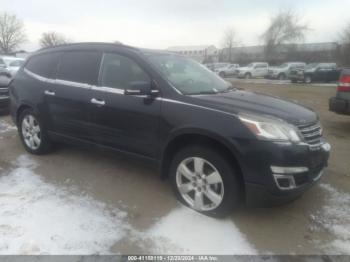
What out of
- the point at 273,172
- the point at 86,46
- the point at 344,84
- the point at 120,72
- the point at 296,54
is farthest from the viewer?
the point at 296,54

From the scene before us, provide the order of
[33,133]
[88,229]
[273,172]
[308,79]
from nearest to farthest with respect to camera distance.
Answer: [273,172]
[88,229]
[33,133]
[308,79]

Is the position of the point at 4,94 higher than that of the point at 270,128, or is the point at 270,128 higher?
the point at 270,128

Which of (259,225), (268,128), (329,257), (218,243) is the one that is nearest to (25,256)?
(218,243)

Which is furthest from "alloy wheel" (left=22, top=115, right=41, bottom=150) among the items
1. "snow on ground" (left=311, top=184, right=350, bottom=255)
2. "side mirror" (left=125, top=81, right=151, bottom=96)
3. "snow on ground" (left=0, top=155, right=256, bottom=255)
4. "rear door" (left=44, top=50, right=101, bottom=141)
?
"snow on ground" (left=311, top=184, right=350, bottom=255)

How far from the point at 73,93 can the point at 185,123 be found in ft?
6.02

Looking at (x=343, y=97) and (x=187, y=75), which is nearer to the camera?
(x=187, y=75)

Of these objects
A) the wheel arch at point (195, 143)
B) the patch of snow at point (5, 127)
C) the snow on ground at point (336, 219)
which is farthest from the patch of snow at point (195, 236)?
the patch of snow at point (5, 127)

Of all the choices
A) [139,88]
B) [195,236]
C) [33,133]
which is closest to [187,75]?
[139,88]

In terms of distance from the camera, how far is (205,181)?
3.05 metres

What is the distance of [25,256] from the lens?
245 centimetres

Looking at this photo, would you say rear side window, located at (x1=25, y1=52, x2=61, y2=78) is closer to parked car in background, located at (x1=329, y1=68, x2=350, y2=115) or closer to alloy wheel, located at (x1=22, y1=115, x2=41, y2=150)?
alloy wheel, located at (x1=22, y1=115, x2=41, y2=150)

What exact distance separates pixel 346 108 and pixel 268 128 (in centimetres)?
395

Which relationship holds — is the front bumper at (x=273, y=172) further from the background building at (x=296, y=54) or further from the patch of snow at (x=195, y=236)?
the background building at (x=296, y=54)

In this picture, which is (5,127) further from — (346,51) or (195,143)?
(346,51)
